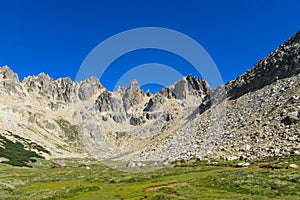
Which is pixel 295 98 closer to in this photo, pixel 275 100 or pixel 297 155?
pixel 275 100

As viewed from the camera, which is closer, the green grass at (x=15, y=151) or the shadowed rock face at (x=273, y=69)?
the shadowed rock face at (x=273, y=69)

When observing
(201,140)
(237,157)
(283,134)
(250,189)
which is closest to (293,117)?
(283,134)

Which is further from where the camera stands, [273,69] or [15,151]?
[15,151]

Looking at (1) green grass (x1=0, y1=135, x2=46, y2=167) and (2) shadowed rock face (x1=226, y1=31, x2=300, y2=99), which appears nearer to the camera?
(2) shadowed rock face (x1=226, y1=31, x2=300, y2=99)

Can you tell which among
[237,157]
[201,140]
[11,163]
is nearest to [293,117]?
[237,157]

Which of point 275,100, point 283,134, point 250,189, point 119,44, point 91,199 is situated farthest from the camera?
point 275,100

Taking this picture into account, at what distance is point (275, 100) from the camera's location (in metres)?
84.8

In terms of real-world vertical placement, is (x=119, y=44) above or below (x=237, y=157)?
above

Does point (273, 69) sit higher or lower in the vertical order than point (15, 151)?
lower

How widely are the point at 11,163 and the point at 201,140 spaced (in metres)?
88.7

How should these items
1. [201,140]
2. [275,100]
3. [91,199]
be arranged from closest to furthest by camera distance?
1. [91,199]
2. [275,100]
3. [201,140]

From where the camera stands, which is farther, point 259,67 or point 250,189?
point 259,67

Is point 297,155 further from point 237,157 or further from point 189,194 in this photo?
point 189,194

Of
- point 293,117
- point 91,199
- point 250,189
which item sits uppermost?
point 293,117
